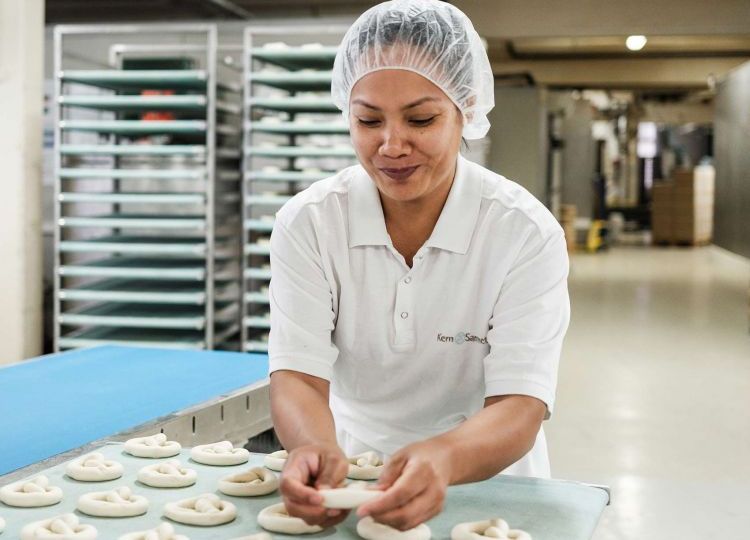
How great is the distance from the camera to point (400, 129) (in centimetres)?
157

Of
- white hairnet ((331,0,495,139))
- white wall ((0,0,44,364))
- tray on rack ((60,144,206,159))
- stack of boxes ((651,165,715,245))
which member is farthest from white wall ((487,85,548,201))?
white hairnet ((331,0,495,139))

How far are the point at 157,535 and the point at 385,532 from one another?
331 mm

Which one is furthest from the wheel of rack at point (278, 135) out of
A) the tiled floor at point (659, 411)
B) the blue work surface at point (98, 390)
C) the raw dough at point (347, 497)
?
the raw dough at point (347, 497)

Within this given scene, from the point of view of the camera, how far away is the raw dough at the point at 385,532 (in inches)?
52.7

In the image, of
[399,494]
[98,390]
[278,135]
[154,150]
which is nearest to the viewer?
[399,494]

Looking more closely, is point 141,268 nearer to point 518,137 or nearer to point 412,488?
point 412,488

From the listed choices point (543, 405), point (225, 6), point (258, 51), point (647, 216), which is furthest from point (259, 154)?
point (647, 216)

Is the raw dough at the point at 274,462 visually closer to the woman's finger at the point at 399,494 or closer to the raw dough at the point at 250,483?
the raw dough at the point at 250,483

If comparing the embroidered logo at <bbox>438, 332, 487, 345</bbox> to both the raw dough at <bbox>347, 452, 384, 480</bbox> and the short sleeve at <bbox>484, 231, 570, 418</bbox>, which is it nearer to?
the short sleeve at <bbox>484, 231, 570, 418</bbox>

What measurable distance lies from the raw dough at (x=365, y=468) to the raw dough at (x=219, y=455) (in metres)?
0.22

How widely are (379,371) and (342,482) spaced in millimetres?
382

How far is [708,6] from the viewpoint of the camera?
31.1 ft

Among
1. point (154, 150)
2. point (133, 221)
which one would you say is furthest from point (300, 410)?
point (133, 221)

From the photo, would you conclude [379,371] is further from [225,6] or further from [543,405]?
[225,6]
